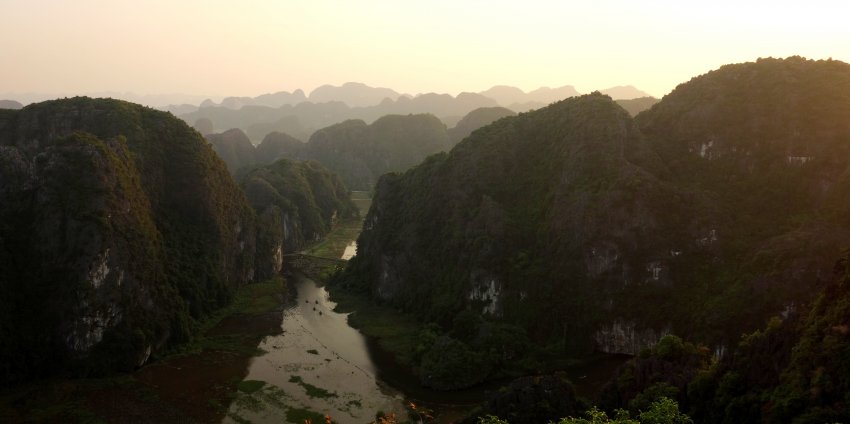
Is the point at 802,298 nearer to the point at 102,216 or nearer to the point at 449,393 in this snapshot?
the point at 449,393

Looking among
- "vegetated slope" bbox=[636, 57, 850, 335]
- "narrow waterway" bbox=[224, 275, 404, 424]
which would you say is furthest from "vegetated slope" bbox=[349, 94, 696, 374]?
"narrow waterway" bbox=[224, 275, 404, 424]

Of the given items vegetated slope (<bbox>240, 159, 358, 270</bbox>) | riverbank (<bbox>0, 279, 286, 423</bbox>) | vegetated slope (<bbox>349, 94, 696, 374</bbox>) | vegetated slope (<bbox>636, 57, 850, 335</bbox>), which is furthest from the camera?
vegetated slope (<bbox>240, 159, 358, 270</bbox>)

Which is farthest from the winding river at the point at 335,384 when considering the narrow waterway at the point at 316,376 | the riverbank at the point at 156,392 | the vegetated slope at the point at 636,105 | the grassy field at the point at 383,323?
the vegetated slope at the point at 636,105

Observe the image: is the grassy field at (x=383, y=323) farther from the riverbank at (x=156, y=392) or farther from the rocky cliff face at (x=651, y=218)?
the riverbank at (x=156, y=392)

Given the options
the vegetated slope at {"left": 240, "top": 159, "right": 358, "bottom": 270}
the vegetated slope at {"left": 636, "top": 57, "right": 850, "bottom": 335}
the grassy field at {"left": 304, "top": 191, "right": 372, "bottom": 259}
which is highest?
the vegetated slope at {"left": 636, "top": 57, "right": 850, "bottom": 335}

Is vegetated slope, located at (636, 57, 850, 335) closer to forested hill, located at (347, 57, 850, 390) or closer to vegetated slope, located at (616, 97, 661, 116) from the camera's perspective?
forested hill, located at (347, 57, 850, 390)

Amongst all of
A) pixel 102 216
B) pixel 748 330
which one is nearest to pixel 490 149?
pixel 748 330
